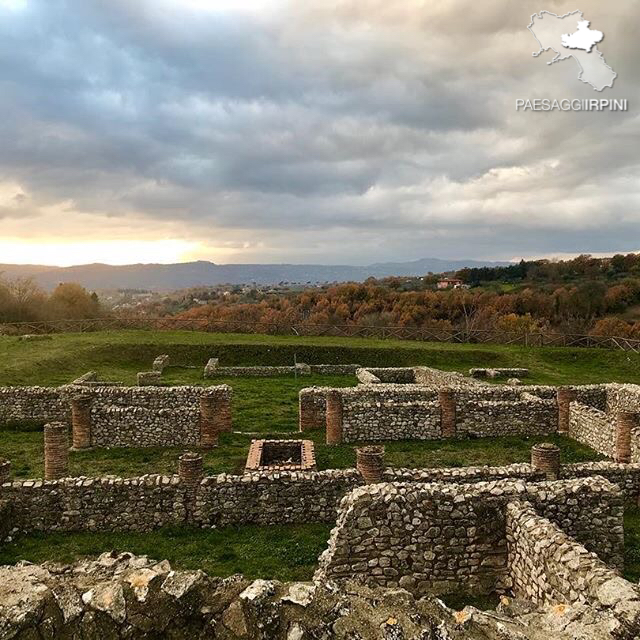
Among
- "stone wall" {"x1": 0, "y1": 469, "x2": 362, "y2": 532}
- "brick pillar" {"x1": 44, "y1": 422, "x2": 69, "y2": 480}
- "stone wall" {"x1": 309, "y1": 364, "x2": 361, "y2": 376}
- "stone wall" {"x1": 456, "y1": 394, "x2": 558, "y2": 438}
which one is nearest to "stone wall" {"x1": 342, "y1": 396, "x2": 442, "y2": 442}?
"stone wall" {"x1": 456, "y1": 394, "x2": 558, "y2": 438}

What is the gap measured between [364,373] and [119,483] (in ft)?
60.1

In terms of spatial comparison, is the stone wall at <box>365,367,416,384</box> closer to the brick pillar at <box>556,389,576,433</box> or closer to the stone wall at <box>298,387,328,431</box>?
the stone wall at <box>298,387,328,431</box>

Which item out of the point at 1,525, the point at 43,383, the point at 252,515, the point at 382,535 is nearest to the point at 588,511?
the point at 382,535

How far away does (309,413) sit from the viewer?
1825cm

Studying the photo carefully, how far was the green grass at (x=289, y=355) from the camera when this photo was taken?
102 ft

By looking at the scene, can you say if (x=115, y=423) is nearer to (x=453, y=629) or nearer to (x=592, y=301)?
(x=453, y=629)

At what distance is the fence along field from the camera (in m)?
42.8

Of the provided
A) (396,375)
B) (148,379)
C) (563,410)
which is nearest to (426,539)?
(563,410)

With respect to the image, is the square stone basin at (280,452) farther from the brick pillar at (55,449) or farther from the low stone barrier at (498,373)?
the low stone barrier at (498,373)

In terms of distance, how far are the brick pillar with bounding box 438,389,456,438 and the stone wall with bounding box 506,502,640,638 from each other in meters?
10.0

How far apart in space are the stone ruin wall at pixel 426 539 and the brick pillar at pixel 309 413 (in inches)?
415

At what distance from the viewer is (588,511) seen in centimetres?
784

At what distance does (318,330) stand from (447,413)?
29.9 metres

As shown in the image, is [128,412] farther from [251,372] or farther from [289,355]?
[289,355]
